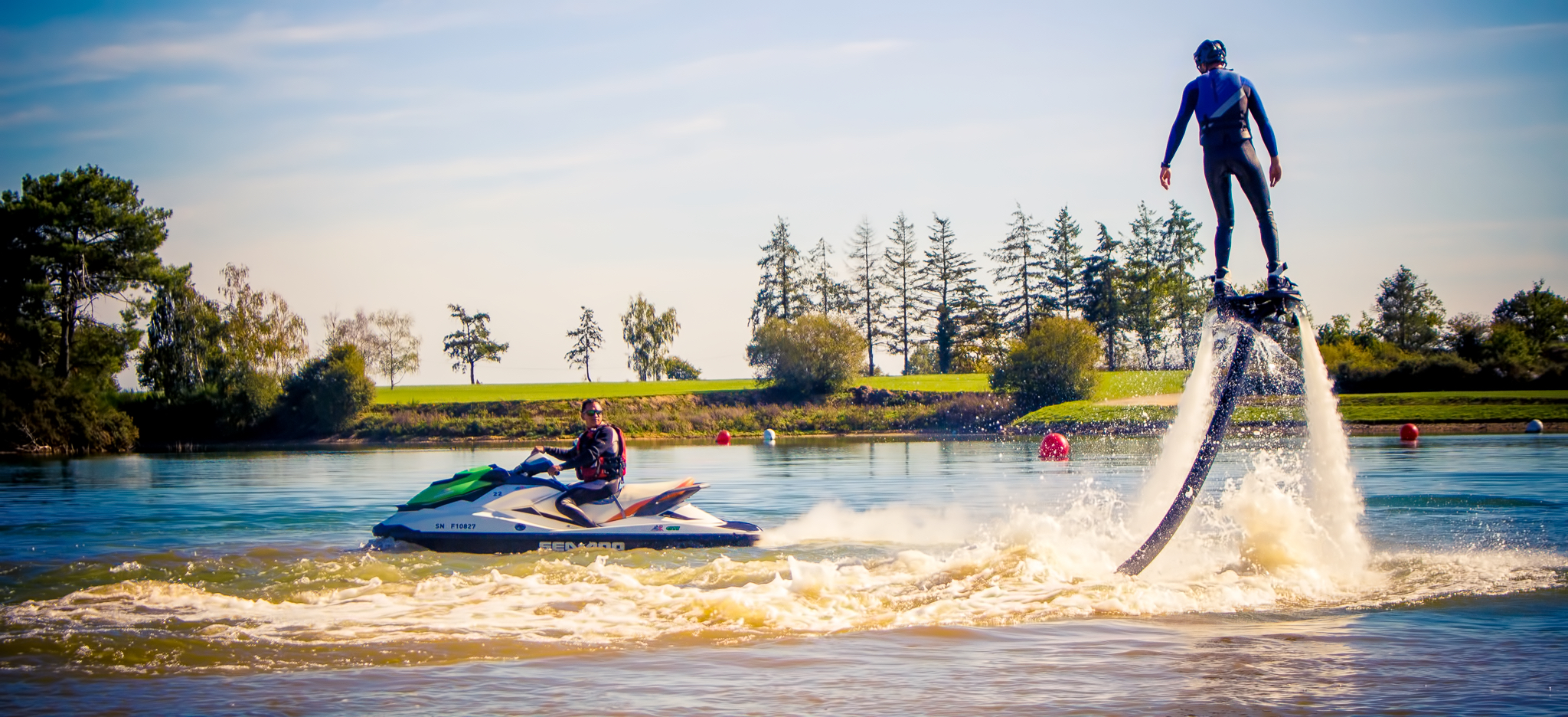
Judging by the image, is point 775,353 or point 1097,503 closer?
point 1097,503

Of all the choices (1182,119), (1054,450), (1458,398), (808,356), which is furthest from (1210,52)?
(808,356)

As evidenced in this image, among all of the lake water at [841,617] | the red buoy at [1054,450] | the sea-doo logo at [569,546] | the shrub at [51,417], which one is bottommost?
the lake water at [841,617]

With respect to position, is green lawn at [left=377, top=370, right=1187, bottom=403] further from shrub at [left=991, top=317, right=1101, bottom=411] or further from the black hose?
the black hose

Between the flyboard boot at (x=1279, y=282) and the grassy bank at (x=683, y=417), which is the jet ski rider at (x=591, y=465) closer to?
the flyboard boot at (x=1279, y=282)

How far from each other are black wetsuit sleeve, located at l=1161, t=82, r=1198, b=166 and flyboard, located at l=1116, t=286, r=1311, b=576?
1167 mm

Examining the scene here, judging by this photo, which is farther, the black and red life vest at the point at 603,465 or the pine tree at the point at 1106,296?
the pine tree at the point at 1106,296

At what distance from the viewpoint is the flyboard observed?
8266 millimetres

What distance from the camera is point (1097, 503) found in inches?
651

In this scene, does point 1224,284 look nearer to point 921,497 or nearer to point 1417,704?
point 1417,704

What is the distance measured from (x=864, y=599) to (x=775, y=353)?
57938 mm

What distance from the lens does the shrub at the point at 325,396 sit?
183 ft

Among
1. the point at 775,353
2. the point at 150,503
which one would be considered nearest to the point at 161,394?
the point at 775,353

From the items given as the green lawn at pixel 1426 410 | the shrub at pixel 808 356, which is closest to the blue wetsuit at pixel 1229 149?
the green lawn at pixel 1426 410

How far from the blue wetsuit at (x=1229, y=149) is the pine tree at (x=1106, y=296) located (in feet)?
230
